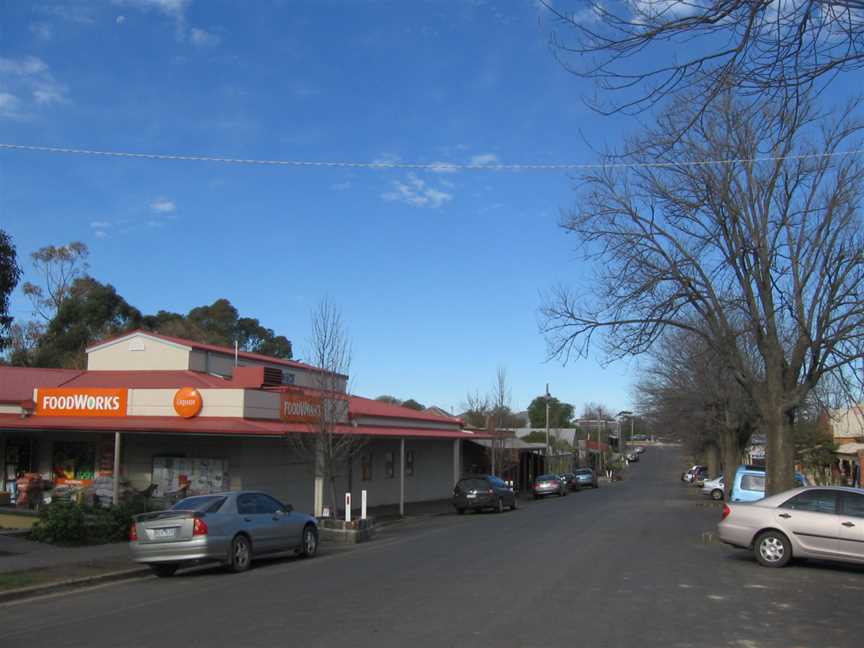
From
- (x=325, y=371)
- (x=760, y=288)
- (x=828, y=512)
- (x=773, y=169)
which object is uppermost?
(x=773, y=169)

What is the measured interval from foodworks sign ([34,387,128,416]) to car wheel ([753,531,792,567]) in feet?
56.5

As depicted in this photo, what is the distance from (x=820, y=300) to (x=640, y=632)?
13618 mm

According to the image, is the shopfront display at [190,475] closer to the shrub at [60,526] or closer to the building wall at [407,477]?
the building wall at [407,477]

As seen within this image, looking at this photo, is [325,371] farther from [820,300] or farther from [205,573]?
[820,300]

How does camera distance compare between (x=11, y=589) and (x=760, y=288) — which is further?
(x=760, y=288)

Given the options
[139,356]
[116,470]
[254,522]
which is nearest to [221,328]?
[139,356]

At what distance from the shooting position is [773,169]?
19609 mm

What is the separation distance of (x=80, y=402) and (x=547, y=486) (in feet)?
100

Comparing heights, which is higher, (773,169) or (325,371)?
Answer: (773,169)

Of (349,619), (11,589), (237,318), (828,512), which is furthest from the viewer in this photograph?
(237,318)

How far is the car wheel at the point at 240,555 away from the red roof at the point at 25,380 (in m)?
16.2

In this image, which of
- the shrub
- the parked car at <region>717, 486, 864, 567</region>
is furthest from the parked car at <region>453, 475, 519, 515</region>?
the parked car at <region>717, 486, 864, 567</region>

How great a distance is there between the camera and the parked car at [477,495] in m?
32.8

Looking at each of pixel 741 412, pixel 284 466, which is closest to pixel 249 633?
pixel 284 466
